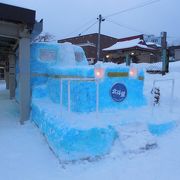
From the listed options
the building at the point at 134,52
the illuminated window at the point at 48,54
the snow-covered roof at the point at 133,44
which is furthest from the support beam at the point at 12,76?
the snow-covered roof at the point at 133,44

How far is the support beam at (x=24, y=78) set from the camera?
8438 mm

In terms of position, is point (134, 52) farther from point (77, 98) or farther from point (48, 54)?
point (77, 98)

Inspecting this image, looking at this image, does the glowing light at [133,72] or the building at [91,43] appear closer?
the glowing light at [133,72]

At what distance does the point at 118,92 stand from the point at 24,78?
345 cm

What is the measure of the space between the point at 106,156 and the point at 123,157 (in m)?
0.36

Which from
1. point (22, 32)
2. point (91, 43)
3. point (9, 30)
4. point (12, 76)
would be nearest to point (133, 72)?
point (22, 32)

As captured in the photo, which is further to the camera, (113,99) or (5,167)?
(113,99)

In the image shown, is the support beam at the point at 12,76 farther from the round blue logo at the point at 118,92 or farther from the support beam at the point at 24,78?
the round blue logo at the point at 118,92

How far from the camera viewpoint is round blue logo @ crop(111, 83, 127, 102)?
A: 23.0ft

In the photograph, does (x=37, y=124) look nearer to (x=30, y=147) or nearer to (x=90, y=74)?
(x=30, y=147)

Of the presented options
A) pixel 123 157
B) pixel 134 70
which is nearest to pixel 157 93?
pixel 134 70

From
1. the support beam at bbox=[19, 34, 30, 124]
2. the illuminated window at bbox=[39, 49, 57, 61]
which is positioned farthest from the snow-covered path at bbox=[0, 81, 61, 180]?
the illuminated window at bbox=[39, 49, 57, 61]

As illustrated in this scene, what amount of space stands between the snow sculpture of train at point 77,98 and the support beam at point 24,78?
0.95 feet

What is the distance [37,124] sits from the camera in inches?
304
